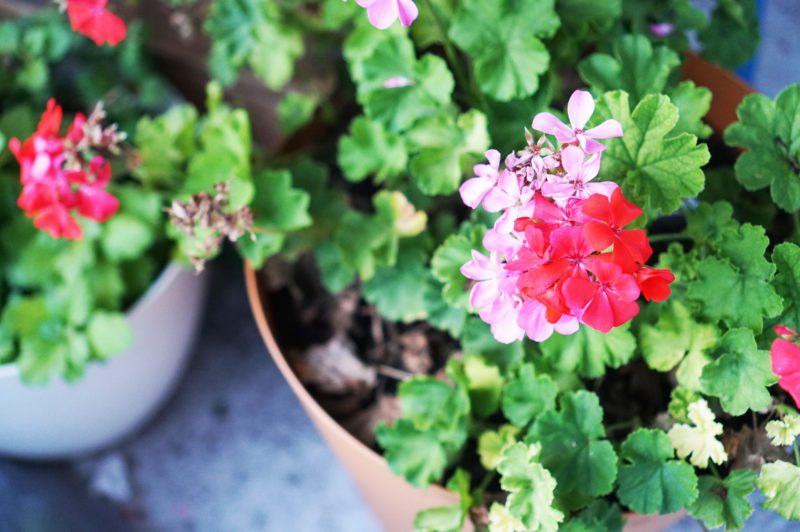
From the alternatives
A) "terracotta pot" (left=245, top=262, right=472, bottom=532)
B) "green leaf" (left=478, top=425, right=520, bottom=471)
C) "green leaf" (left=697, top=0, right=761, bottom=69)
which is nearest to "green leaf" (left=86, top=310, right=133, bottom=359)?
"terracotta pot" (left=245, top=262, right=472, bottom=532)

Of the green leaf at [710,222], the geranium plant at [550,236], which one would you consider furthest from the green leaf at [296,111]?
the green leaf at [710,222]

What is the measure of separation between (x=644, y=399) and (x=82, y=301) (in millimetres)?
757

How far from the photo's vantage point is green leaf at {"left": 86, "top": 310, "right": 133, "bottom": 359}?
1036 mm

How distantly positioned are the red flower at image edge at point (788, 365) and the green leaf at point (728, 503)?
0.45 feet

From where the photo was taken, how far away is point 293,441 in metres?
1.38

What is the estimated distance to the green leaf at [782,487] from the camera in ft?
2.03

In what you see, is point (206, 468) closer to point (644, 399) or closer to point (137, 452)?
point (137, 452)

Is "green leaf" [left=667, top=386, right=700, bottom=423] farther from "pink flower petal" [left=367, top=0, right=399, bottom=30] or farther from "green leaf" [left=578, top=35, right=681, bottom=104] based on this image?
"pink flower petal" [left=367, top=0, right=399, bottom=30]

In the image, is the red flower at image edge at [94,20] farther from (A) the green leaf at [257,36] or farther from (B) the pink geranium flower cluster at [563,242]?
(B) the pink geranium flower cluster at [563,242]

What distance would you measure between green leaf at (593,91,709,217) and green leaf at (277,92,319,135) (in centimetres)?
55

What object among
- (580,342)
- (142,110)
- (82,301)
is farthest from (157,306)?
(580,342)

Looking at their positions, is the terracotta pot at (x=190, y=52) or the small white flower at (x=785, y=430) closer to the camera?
the small white flower at (x=785, y=430)

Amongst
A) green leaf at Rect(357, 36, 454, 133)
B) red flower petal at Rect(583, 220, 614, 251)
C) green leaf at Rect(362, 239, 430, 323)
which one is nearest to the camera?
red flower petal at Rect(583, 220, 614, 251)

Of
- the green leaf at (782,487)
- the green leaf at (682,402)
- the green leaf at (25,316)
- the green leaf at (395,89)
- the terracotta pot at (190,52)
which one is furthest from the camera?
the terracotta pot at (190,52)
